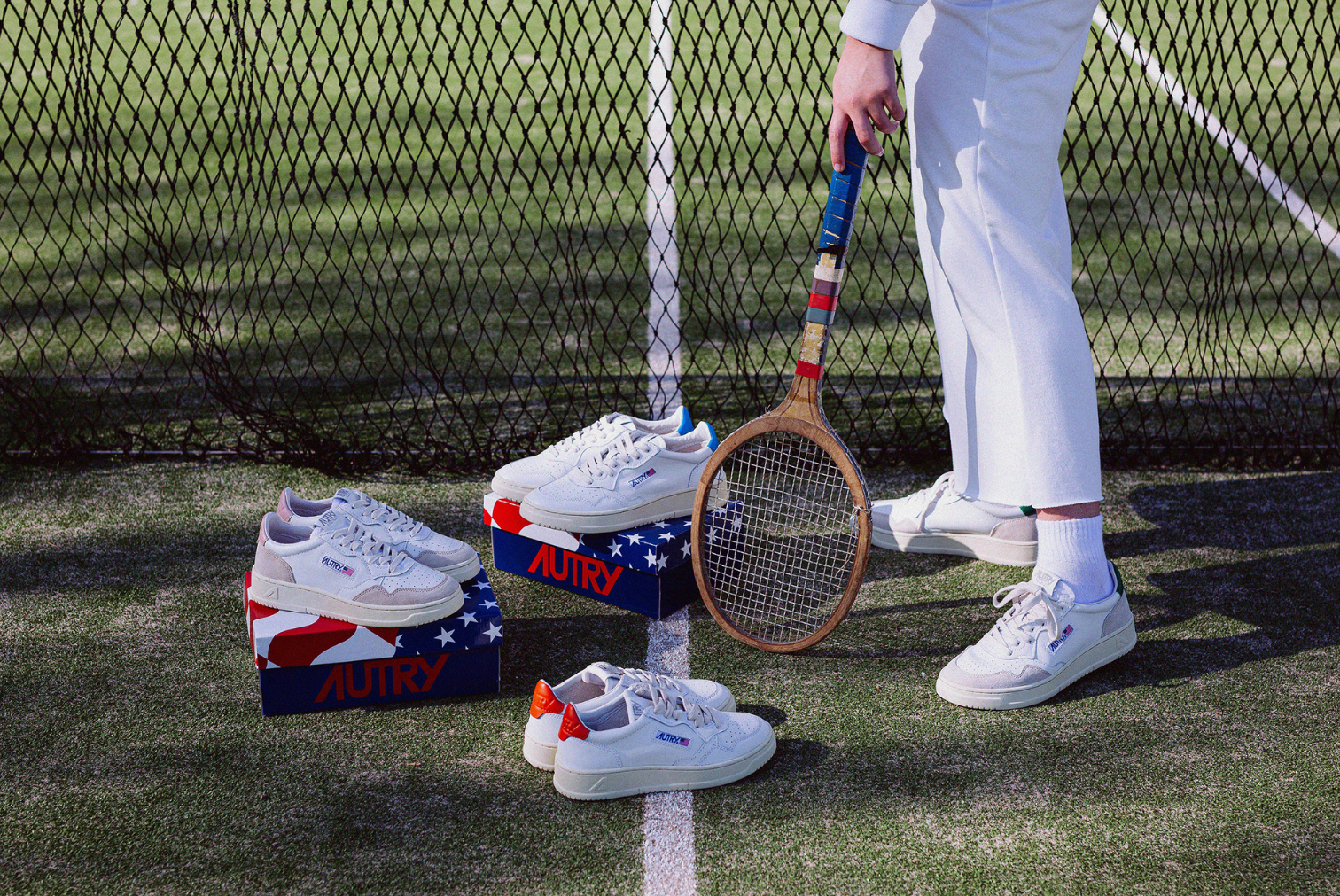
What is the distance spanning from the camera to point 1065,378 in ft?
7.47

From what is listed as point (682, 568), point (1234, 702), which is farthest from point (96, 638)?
point (1234, 702)

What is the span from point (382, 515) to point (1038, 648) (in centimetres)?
126

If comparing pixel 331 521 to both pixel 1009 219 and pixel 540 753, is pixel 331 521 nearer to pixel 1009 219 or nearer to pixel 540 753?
pixel 540 753

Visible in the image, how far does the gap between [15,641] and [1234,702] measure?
2.32 meters

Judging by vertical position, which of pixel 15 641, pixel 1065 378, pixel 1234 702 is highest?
pixel 1065 378

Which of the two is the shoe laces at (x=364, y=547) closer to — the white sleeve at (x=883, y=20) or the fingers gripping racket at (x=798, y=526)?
the fingers gripping racket at (x=798, y=526)

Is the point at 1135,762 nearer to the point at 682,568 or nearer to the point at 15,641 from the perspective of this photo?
the point at 682,568

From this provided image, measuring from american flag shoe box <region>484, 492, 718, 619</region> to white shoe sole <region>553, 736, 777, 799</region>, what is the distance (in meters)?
0.54

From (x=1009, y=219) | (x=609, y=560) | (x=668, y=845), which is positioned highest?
(x=1009, y=219)

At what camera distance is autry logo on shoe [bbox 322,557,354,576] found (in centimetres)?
221

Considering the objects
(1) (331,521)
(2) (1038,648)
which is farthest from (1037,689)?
(1) (331,521)

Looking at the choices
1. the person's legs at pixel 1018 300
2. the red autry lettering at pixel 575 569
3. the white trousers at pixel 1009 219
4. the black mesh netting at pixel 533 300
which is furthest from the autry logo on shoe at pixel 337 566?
the white trousers at pixel 1009 219

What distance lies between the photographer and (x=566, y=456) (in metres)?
2.70

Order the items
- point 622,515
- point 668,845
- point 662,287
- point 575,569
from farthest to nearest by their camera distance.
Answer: point 662,287, point 575,569, point 622,515, point 668,845
